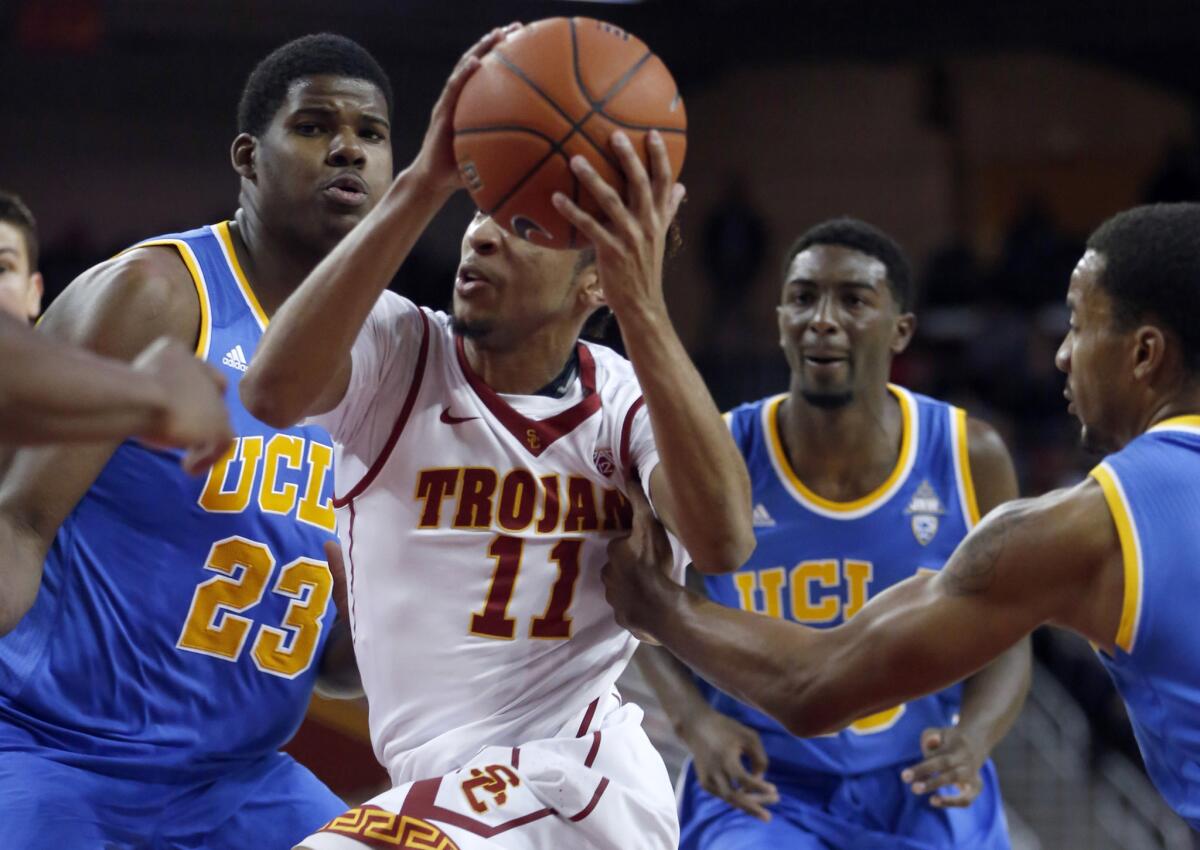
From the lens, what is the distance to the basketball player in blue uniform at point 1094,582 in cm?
293

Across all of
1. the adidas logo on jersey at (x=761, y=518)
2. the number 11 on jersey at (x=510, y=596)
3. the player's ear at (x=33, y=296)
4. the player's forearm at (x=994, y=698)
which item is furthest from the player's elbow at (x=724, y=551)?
A: the player's ear at (x=33, y=296)

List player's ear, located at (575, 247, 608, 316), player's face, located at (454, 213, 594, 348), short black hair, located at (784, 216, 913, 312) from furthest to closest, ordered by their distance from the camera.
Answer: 1. short black hair, located at (784, 216, 913, 312)
2. player's ear, located at (575, 247, 608, 316)
3. player's face, located at (454, 213, 594, 348)

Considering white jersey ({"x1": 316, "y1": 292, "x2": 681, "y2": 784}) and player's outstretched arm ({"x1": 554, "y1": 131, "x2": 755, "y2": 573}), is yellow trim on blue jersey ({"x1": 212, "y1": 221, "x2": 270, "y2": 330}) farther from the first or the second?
player's outstretched arm ({"x1": 554, "y1": 131, "x2": 755, "y2": 573})

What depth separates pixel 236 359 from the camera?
3.82 metres

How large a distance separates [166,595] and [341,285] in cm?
126

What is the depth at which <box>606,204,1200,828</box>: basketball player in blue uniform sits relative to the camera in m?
2.93

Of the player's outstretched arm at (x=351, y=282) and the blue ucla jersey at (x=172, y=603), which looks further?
the blue ucla jersey at (x=172, y=603)

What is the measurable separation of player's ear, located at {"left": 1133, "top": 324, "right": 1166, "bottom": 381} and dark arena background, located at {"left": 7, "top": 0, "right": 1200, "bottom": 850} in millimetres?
9077

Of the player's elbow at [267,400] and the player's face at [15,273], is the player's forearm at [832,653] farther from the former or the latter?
the player's face at [15,273]

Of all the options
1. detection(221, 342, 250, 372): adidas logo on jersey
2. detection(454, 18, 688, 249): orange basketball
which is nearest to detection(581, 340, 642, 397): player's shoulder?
detection(454, 18, 688, 249): orange basketball

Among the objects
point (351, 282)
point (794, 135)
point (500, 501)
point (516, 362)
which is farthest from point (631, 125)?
point (794, 135)

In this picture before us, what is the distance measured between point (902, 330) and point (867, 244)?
37cm

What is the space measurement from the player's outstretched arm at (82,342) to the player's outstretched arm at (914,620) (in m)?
1.25

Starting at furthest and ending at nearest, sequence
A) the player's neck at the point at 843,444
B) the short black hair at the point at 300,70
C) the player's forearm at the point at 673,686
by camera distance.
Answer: the player's neck at the point at 843,444, the player's forearm at the point at 673,686, the short black hair at the point at 300,70
